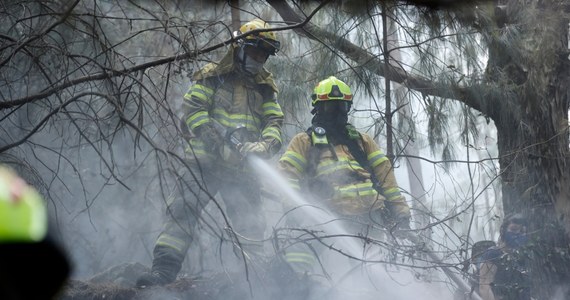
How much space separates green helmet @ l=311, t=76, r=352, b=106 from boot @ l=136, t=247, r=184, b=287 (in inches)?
66.5

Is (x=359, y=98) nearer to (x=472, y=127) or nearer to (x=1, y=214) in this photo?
(x=472, y=127)

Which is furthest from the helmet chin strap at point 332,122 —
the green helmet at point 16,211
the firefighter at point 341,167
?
the green helmet at point 16,211

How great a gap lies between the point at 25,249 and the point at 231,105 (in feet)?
14.4

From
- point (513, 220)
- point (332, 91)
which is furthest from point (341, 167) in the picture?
point (513, 220)

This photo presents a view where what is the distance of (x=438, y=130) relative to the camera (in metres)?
6.40

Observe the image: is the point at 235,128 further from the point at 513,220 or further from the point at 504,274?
the point at 513,220

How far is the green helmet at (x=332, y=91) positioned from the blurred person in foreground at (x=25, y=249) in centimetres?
414

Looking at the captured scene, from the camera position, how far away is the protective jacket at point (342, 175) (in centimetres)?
569

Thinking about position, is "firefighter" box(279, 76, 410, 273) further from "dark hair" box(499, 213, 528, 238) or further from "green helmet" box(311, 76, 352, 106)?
"dark hair" box(499, 213, 528, 238)

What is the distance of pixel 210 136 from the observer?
556 cm

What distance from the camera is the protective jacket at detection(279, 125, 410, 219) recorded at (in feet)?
18.7

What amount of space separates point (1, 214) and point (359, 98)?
18.1 feet

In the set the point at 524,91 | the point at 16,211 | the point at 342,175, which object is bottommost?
the point at 16,211

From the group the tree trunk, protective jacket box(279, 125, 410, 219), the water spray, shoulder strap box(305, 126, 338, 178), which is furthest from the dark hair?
shoulder strap box(305, 126, 338, 178)
